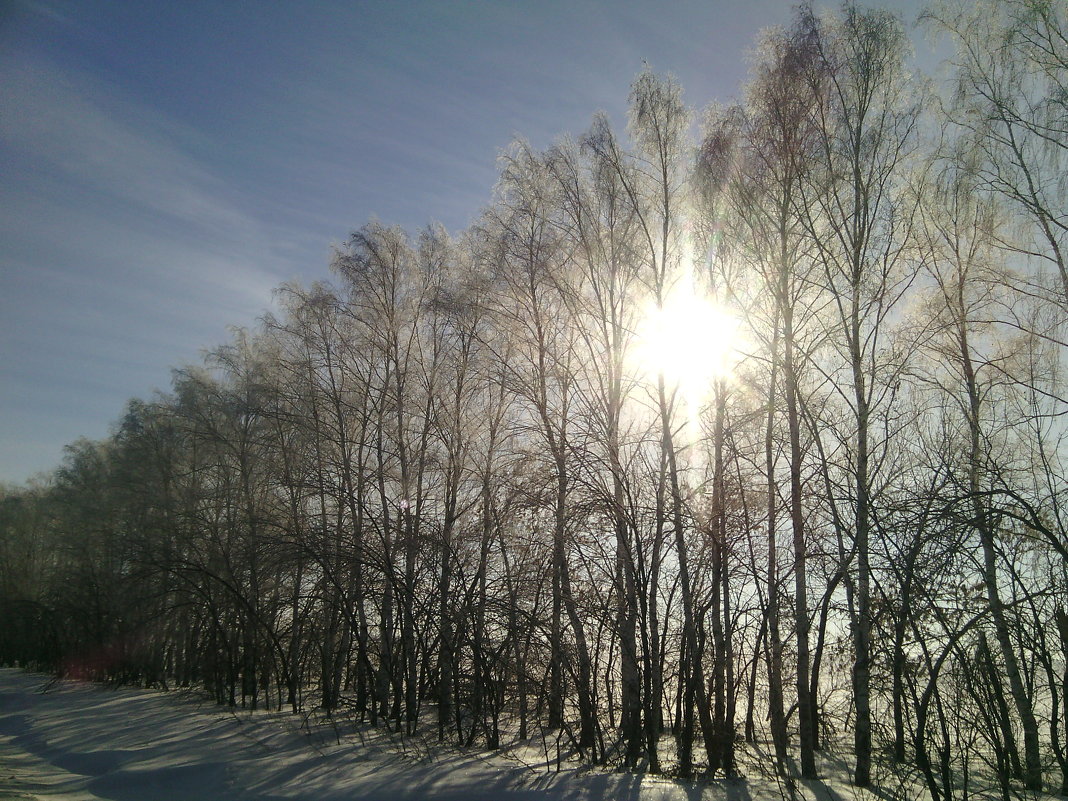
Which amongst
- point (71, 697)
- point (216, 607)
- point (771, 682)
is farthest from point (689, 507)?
point (71, 697)

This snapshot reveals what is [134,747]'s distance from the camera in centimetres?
1273

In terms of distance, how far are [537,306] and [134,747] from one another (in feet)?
38.0

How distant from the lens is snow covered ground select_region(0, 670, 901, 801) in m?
9.45

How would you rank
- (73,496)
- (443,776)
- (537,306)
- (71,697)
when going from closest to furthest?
1. (443,776)
2. (537,306)
3. (71,697)
4. (73,496)

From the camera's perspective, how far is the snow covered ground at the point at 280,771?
9.45 metres

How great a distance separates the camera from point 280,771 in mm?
10602

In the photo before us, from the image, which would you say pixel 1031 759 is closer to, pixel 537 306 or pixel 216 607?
pixel 537 306

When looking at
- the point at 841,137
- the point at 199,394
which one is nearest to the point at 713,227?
the point at 841,137

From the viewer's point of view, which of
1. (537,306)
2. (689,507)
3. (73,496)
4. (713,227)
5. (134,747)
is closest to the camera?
(689,507)

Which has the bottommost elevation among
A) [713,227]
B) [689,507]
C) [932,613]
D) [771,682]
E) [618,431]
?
[771,682]

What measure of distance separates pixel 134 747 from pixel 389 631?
5.17 m

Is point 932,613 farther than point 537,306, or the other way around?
point 537,306

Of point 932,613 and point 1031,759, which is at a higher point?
point 932,613

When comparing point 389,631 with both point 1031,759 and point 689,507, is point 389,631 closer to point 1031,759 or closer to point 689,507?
point 689,507
